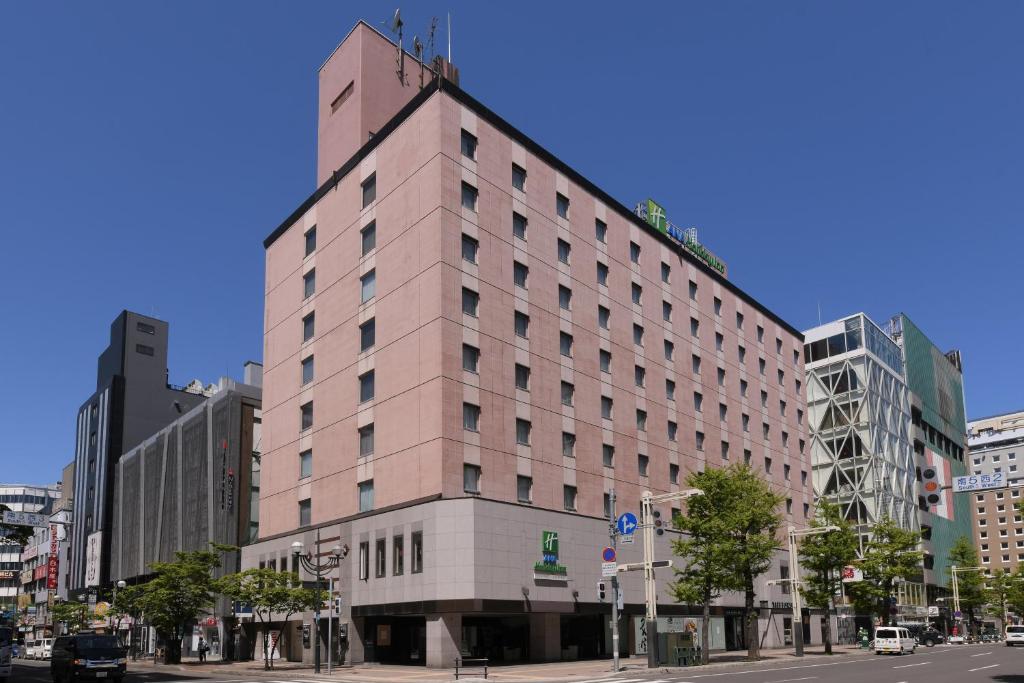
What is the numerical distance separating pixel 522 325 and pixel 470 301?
16.5ft

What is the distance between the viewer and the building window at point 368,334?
5803 cm

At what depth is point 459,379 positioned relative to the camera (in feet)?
172

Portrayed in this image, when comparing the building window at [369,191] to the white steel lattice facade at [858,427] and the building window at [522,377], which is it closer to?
the building window at [522,377]

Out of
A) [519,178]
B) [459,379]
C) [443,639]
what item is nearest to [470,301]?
[459,379]

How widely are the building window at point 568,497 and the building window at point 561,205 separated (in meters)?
19.4

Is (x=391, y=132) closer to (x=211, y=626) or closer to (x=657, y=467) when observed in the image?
(x=657, y=467)

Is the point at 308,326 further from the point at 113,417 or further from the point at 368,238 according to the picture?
the point at 113,417

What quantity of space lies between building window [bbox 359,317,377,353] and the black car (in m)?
24.5

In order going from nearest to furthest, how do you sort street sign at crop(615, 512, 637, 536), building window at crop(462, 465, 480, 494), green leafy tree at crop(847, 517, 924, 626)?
street sign at crop(615, 512, 637, 536)
building window at crop(462, 465, 480, 494)
green leafy tree at crop(847, 517, 924, 626)

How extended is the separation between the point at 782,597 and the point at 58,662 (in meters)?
62.8

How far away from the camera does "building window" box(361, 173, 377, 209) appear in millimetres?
60900

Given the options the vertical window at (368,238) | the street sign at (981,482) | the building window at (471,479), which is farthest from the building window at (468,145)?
the street sign at (981,482)

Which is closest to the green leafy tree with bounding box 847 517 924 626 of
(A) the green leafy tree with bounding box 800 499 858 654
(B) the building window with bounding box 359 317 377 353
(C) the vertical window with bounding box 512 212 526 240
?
(A) the green leafy tree with bounding box 800 499 858 654

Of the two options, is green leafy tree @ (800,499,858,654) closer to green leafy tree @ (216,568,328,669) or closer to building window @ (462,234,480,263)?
building window @ (462,234,480,263)
